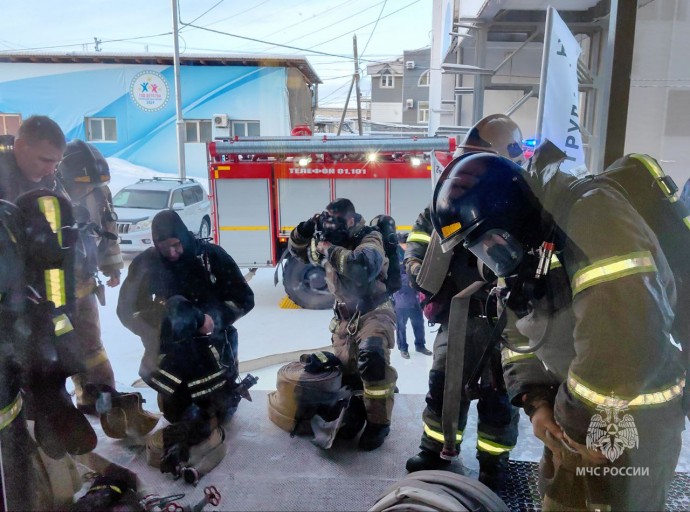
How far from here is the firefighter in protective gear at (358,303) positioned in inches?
101

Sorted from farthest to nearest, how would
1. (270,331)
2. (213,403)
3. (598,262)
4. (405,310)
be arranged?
(405,310), (270,331), (213,403), (598,262)

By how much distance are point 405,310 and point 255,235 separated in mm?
1594

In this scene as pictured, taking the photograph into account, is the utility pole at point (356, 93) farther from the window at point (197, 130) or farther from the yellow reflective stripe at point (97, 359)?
the yellow reflective stripe at point (97, 359)

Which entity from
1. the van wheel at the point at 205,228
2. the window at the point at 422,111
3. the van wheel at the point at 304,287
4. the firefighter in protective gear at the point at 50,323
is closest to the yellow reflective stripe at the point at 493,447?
the van wheel at the point at 304,287

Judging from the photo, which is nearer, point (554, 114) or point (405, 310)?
point (554, 114)

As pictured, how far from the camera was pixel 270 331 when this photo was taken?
332 cm

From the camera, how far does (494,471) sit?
2.20 metres

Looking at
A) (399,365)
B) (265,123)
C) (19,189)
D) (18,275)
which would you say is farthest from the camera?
(399,365)

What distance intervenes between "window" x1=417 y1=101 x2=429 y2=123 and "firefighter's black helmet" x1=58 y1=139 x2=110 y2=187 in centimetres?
148

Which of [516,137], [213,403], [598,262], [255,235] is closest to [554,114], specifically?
[516,137]

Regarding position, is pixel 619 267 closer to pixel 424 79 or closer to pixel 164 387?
pixel 424 79

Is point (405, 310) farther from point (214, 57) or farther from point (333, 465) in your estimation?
point (214, 57)

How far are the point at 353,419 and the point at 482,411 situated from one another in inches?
26.8

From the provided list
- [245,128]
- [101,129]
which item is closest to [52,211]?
[101,129]
